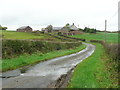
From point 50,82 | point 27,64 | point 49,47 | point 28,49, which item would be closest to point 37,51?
point 28,49

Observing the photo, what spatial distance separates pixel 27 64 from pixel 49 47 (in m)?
13.2

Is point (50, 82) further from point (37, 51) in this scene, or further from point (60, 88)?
point (37, 51)

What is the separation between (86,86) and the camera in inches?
351

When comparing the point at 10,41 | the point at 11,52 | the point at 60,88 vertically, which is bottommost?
the point at 60,88

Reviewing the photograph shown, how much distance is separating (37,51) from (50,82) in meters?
14.8

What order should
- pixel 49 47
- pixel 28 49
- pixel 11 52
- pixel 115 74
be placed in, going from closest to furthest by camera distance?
pixel 115 74
pixel 11 52
pixel 28 49
pixel 49 47

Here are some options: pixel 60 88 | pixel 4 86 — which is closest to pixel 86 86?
pixel 60 88

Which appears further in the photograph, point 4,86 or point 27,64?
point 27,64

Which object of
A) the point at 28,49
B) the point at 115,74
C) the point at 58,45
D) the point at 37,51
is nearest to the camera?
the point at 115,74

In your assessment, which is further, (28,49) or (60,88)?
(28,49)

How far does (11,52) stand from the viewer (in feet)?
61.8

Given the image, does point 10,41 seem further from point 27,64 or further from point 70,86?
point 70,86

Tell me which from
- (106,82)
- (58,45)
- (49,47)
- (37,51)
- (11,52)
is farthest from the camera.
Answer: (58,45)

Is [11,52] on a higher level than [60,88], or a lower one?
higher
